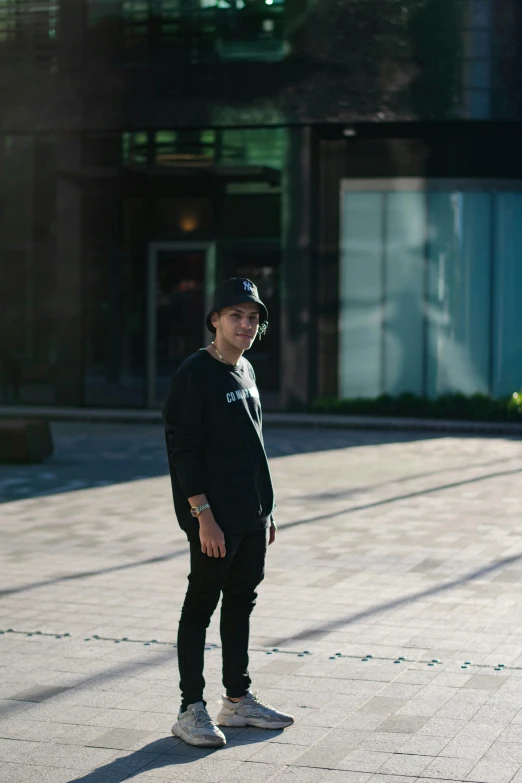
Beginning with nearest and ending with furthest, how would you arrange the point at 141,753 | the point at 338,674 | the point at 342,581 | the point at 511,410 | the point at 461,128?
1. the point at 141,753
2. the point at 338,674
3. the point at 342,581
4. the point at 511,410
5. the point at 461,128

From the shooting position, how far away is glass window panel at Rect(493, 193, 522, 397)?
2514 cm

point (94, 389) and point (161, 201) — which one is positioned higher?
point (161, 201)

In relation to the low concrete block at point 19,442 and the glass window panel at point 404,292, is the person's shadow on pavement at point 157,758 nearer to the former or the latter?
the low concrete block at point 19,442

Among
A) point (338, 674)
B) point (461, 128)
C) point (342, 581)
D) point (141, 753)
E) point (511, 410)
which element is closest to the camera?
point (141, 753)

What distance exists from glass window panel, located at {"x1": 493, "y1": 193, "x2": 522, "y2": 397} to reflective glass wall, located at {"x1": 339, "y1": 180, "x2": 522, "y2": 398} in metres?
0.02

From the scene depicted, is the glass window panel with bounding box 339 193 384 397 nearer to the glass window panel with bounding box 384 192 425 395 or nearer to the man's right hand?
the glass window panel with bounding box 384 192 425 395

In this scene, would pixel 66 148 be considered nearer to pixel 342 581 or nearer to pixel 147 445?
pixel 147 445

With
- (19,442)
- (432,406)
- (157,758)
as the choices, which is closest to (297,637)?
(157,758)

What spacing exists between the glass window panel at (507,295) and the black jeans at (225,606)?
20.1 meters

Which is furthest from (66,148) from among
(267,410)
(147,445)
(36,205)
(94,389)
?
(147,445)

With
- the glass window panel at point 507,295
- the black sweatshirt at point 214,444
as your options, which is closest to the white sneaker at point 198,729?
the black sweatshirt at point 214,444

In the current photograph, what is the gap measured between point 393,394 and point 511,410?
296 cm

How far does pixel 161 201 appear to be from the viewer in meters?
25.4

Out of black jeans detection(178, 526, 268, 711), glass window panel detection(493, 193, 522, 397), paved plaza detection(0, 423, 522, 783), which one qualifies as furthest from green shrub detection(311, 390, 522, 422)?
black jeans detection(178, 526, 268, 711)
